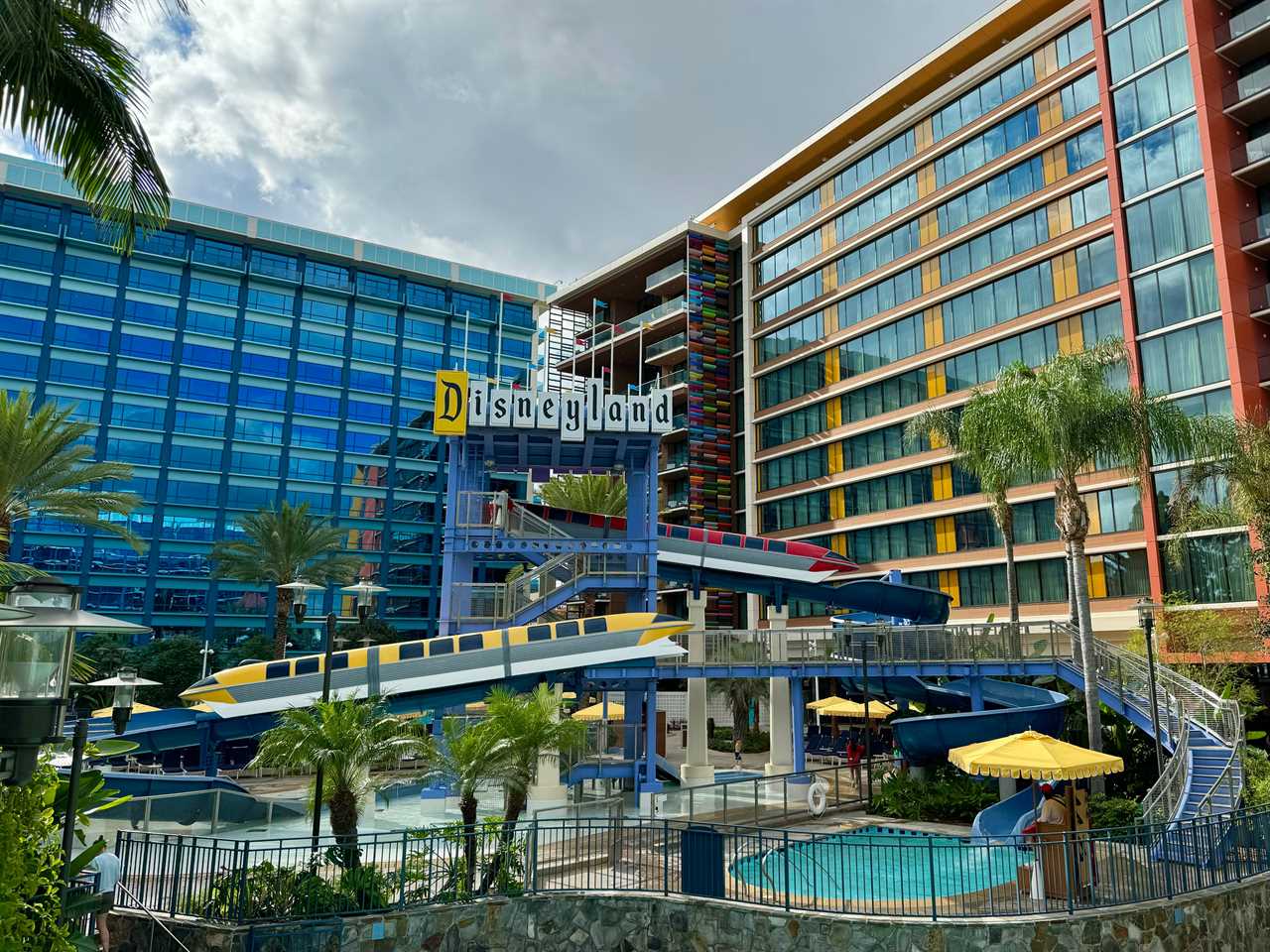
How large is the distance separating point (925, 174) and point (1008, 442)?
34.5 metres

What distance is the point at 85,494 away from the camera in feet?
111

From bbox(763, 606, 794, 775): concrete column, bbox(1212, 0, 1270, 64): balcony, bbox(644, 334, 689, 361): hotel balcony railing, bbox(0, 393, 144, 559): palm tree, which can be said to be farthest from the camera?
bbox(644, 334, 689, 361): hotel balcony railing

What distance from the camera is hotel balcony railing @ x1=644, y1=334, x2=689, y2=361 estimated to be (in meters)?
68.7

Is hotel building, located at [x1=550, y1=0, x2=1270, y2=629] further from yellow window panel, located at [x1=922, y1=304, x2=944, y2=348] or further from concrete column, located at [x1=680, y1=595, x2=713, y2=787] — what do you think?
concrete column, located at [x1=680, y1=595, x2=713, y2=787]

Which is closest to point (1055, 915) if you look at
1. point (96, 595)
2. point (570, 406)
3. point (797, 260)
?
point (570, 406)

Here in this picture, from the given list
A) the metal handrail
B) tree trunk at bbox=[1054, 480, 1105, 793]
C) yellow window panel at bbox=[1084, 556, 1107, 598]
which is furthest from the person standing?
yellow window panel at bbox=[1084, 556, 1107, 598]

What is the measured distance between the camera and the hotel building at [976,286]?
126 ft

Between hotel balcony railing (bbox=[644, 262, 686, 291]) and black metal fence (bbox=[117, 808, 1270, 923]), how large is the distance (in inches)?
2246

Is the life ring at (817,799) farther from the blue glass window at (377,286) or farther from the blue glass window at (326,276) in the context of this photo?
the blue glass window at (377,286)

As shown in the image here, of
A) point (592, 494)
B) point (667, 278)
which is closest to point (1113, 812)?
point (592, 494)

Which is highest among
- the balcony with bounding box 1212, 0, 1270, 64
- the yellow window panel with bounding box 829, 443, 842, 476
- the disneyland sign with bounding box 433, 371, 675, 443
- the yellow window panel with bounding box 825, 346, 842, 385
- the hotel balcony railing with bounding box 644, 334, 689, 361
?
the balcony with bounding box 1212, 0, 1270, 64

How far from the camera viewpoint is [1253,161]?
124 feet

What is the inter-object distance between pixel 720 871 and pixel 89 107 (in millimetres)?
14306

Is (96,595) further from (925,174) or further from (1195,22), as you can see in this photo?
(1195,22)
